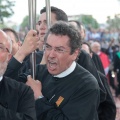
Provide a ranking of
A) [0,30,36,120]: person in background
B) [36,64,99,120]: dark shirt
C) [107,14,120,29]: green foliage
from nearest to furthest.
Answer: [0,30,36,120]: person in background, [36,64,99,120]: dark shirt, [107,14,120,29]: green foliage

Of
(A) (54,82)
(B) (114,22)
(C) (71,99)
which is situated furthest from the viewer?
(B) (114,22)

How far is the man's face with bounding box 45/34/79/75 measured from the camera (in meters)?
2.54

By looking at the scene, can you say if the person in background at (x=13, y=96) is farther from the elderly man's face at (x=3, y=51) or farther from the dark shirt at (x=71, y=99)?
the dark shirt at (x=71, y=99)

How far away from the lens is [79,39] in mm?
2658

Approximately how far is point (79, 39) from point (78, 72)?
25cm

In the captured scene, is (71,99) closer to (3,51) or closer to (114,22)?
(3,51)

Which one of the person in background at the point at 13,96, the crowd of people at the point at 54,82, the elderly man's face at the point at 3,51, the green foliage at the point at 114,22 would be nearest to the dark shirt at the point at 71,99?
the crowd of people at the point at 54,82

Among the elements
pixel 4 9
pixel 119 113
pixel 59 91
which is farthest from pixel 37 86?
pixel 4 9

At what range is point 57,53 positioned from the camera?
100.0 inches

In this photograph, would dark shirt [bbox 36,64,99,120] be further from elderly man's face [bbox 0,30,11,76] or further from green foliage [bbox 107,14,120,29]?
green foliage [bbox 107,14,120,29]

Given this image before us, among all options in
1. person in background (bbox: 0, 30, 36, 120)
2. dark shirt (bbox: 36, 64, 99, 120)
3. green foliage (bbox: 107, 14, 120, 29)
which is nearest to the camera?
person in background (bbox: 0, 30, 36, 120)

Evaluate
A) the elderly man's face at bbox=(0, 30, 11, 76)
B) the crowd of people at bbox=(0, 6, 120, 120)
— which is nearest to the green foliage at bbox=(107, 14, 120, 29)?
the crowd of people at bbox=(0, 6, 120, 120)

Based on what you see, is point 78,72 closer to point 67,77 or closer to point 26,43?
point 67,77

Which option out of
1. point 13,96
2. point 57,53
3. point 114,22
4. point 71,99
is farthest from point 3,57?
point 114,22
